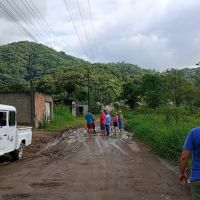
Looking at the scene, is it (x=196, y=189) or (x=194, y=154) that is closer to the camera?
(x=196, y=189)

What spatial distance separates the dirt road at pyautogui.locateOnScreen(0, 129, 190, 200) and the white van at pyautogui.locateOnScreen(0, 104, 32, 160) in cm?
54

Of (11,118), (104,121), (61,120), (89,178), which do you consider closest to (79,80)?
(61,120)

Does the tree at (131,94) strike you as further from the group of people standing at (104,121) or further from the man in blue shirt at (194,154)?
the man in blue shirt at (194,154)

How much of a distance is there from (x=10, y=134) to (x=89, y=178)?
4.79 metres

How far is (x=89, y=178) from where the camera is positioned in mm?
12492

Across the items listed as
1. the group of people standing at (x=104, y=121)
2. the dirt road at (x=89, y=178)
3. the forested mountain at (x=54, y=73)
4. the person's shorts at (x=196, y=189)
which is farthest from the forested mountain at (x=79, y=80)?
the person's shorts at (x=196, y=189)

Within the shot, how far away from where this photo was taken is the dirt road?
1016 cm

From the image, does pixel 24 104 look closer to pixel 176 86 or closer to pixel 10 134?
pixel 10 134

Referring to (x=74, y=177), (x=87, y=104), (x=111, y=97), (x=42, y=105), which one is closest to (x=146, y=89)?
(x=87, y=104)

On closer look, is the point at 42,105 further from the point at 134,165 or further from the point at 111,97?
the point at 111,97

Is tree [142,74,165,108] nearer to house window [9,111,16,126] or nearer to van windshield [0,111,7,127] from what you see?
house window [9,111,16,126]

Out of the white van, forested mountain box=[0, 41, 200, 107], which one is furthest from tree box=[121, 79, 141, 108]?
the white van

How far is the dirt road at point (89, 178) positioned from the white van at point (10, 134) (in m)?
0.54

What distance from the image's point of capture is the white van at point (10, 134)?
1545cm
